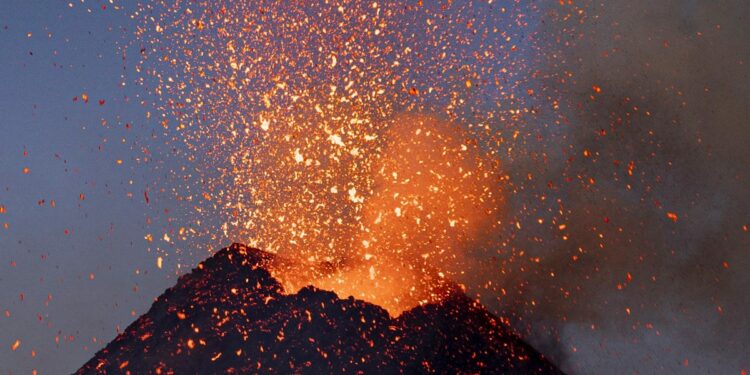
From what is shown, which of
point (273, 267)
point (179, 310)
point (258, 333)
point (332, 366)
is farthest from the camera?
point (273, 267)

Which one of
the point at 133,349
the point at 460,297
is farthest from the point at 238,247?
the point at 460,297

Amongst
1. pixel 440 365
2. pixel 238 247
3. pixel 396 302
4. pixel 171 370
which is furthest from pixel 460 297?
pixel 171 370

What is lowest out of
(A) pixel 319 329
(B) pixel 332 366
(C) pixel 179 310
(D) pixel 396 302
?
(B) pixel 332 366

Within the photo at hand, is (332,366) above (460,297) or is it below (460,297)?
below

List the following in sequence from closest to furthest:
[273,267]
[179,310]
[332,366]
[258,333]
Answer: [332,366] → [258,333] → [179,310] → [273,267]

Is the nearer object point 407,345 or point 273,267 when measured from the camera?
point 407,345

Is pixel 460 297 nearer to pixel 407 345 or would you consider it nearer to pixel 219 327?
pixel 407 345

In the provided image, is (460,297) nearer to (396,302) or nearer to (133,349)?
(396,302)
